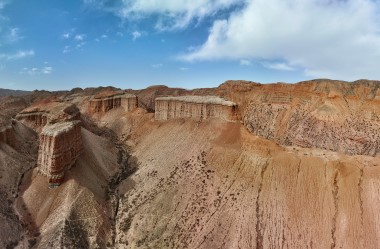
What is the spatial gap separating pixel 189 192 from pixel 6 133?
2483cm

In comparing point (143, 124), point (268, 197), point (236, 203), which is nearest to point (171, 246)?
point (236, 203)

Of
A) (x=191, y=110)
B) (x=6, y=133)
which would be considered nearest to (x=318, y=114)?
(x=191, y=110)

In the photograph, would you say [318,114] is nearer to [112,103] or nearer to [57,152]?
[112,103]

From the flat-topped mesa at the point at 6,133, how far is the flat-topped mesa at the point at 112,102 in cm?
2796

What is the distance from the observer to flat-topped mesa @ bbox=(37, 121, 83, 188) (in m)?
38.2

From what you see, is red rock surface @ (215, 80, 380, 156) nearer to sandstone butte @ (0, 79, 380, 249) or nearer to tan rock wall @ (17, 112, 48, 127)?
sandstone butte @ (0, 79, 380, 249)

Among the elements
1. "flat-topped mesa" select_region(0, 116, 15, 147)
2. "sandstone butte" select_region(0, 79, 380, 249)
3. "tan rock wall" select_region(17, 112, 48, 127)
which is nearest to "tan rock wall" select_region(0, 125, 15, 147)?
"flat-topped mesa" select_region(0, 116, 15, 147)

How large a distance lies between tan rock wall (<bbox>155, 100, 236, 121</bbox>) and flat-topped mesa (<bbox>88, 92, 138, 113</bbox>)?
13173mm

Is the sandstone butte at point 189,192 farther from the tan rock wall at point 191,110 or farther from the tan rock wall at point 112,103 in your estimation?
the tan rock wall at point 112,103

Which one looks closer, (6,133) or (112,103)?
(6,133)

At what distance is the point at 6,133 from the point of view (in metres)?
44.9

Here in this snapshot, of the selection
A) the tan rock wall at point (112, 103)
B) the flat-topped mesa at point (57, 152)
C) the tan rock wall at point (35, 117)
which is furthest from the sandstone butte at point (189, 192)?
the tan rock wall at point (112, 103)

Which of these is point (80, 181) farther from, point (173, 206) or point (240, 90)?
point (240, 90)

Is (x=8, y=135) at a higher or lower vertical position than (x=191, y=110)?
lower
